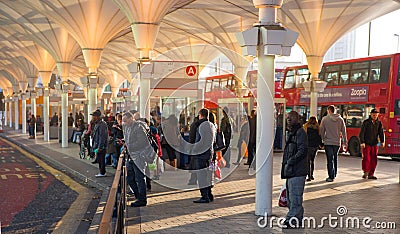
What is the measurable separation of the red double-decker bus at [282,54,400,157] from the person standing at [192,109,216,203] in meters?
12.0

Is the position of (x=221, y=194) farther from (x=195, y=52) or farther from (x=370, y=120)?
(x=195, y=52)

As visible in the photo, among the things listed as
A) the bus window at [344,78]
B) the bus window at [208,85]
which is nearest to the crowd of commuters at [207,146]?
the bus window at [344,78]

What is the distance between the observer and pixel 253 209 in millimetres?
8492

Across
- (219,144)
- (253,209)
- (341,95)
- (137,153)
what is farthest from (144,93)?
(341,95)

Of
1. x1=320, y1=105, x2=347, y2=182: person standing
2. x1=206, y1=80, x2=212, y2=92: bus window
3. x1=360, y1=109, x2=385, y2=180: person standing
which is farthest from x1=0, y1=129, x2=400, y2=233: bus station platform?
x1=206, y1=80, x2=212, y2=92: bus window

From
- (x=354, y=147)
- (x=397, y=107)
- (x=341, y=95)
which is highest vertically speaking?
(x=341, y=95)

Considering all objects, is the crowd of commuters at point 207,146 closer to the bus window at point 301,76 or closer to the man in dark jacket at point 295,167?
the man in dark jacket at point 295,167

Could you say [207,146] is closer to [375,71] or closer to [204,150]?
[204,150]

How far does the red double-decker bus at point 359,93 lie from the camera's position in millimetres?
18734

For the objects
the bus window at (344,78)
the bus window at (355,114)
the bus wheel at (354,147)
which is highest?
the bus window at (344,78)

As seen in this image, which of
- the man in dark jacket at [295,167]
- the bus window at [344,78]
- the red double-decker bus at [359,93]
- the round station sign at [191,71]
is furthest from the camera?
the bus window at [344,78]

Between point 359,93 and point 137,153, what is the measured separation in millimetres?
13907

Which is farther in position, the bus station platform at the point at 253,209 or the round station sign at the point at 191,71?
the round station sign at the point at 191,71

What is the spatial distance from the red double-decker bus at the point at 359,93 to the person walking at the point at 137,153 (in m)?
12.8
